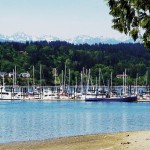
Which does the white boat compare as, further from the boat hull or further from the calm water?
the calm water

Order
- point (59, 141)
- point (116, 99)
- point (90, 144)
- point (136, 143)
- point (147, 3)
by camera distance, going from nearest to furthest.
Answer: point (147, 3)
point (136, 143)
point (90, 144)
point (59, 141)
point (116, 99)

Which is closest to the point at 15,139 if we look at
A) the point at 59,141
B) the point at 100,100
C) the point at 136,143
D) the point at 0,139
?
the point at 0,139

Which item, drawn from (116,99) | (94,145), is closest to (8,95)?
(116,99)

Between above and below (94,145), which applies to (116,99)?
above

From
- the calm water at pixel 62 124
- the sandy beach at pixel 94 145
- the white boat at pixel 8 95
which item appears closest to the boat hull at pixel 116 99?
the white boat at pixel 8 95

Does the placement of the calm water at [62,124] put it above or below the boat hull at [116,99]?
below

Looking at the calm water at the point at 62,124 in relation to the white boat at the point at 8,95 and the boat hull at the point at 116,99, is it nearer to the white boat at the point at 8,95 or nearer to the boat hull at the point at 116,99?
the boat hull at the point at 116,99

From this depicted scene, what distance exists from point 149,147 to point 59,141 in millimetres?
13910

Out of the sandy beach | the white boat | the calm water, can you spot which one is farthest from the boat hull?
the sandy beach

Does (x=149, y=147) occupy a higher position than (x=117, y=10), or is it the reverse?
(x=117, y=10)

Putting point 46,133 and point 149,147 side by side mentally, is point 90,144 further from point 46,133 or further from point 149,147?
point 46,133

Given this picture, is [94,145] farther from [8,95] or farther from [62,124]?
[8,95]

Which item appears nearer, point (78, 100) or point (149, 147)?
point (149, 147)

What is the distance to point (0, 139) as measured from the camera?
51188 mm
